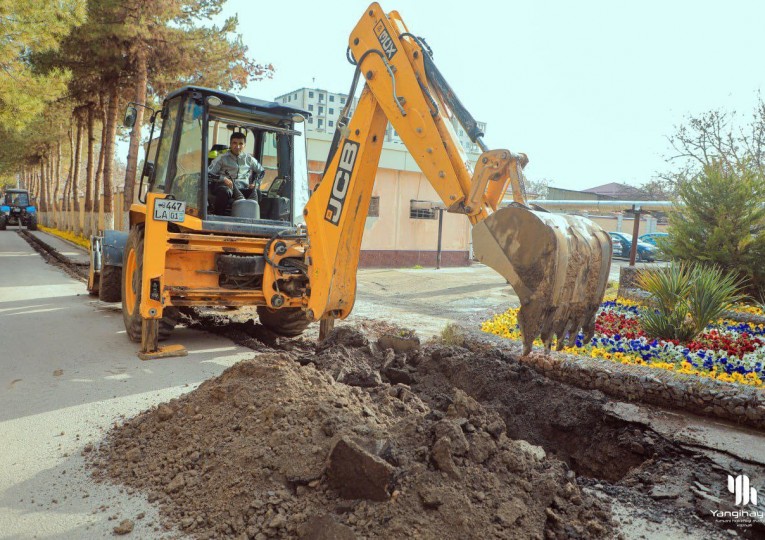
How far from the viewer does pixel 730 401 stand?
4.32 meters

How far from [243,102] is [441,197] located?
10.1ft

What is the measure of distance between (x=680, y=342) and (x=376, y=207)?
11.7 m

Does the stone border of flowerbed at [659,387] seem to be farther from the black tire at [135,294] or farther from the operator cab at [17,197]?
the operator cab at [17,197]

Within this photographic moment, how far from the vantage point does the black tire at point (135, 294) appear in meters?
6.00

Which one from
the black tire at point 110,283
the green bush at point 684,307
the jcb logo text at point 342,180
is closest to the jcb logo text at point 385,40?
the jcb logo text at point 342,180

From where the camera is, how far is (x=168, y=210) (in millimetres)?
5504

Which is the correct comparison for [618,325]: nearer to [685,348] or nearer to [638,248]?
[685,348]

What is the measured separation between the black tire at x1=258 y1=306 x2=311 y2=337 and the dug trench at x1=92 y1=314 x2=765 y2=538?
2.39 meters

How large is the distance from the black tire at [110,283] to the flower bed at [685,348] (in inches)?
212

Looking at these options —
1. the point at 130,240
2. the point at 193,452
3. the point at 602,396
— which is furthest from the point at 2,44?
the point at 602,396

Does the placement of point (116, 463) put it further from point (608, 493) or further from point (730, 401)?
point (730, 401)

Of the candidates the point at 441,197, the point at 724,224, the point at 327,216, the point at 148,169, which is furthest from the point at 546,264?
the point at 724,224

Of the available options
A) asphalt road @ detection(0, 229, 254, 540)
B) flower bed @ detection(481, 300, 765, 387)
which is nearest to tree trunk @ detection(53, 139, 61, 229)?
asphalt road @ detection(0, 229, 254, 540)

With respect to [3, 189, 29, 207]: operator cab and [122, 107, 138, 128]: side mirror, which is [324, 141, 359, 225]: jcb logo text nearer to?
[122, 107, 138, 128]: side mirror
